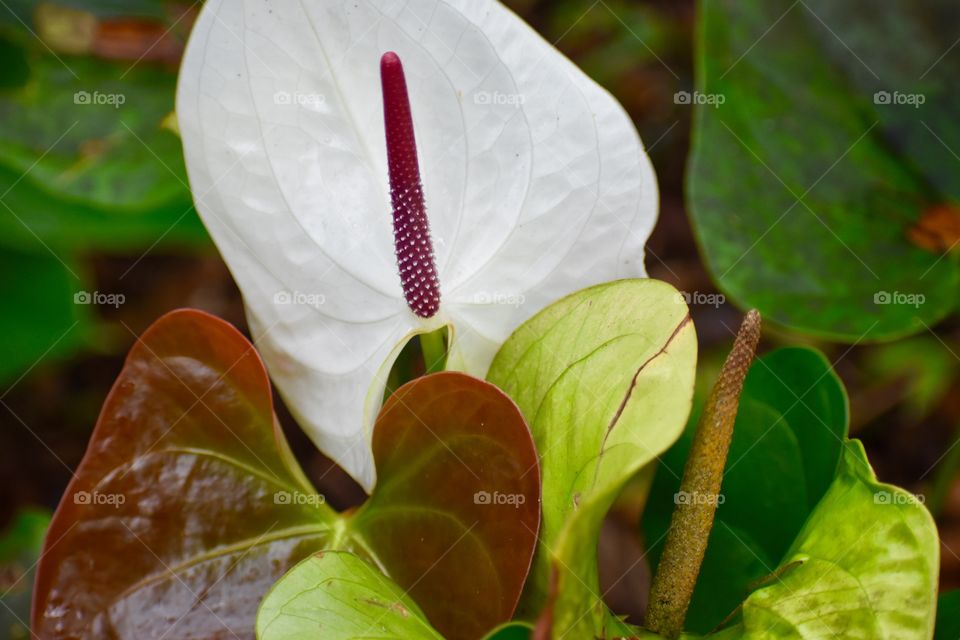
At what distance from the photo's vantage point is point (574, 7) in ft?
5.02

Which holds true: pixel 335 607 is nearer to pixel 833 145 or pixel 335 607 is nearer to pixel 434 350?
pixel 434 350

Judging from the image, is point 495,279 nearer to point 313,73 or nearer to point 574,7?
point 313,73

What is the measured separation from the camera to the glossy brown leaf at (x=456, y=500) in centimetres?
49

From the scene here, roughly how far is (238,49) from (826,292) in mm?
535

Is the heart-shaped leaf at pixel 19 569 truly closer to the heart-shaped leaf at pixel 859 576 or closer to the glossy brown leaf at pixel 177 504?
the glossy brown leaf at pixel 177 504

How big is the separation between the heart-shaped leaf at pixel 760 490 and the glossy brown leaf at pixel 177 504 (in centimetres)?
26

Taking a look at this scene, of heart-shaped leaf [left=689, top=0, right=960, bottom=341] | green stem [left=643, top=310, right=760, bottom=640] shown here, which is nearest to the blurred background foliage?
heart-shaped leaf [left=689, top=0, right=960, bottom=341]

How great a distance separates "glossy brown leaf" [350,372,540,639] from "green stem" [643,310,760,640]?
9cm

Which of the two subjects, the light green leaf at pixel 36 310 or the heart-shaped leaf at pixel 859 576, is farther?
the light green leaf at pixel 36 310

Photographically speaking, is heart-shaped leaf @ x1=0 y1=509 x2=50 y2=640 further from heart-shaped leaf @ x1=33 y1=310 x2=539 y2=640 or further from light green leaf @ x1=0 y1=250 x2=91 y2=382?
heart-shaped leaf @ x1=33 y1=310 x2=539 y2=640

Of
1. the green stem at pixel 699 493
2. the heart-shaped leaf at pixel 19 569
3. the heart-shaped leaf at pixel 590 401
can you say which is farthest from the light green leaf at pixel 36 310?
the green stem at pixel 699 493

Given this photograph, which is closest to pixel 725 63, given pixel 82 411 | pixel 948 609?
pixel 948 609

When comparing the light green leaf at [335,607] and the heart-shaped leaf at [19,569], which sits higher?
the light green leaf at [335,607]

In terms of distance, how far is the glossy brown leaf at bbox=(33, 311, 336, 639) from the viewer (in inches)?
21.3
